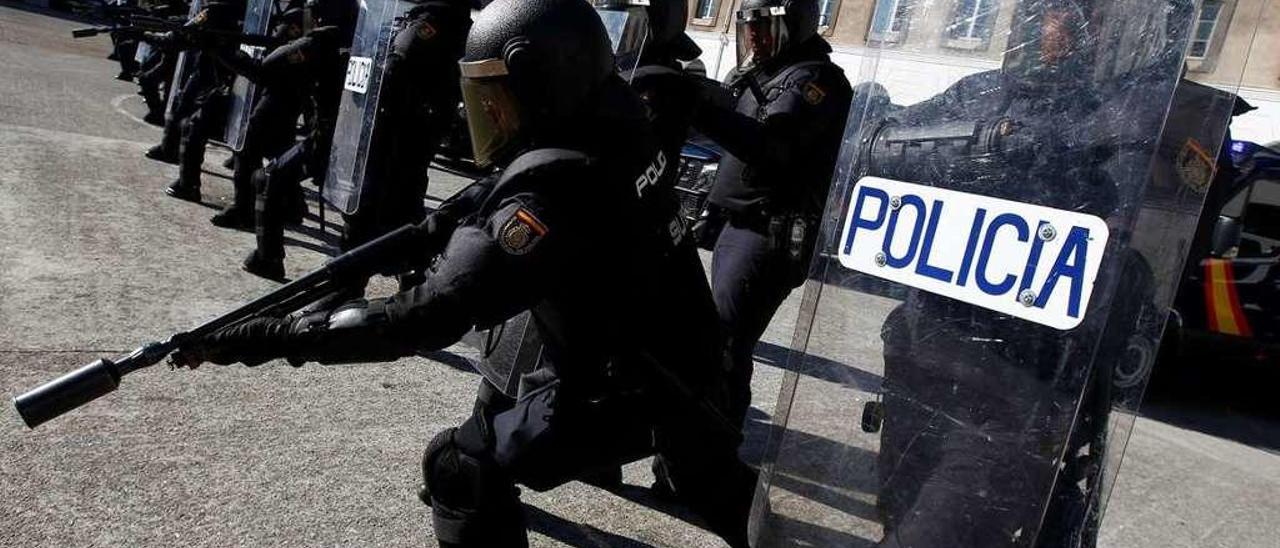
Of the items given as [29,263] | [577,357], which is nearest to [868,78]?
[577,357]

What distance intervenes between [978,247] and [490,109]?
108cm

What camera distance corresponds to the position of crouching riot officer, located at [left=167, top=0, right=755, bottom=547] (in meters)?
1.95

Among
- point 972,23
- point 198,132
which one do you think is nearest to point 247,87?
point 198,132

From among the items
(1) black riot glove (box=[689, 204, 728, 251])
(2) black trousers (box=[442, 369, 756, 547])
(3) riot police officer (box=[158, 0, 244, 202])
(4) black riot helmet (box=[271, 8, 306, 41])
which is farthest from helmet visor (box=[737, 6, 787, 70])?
(3) riot police officer (box=[158, 0, 244, 202])

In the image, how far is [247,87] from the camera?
740 centimetres

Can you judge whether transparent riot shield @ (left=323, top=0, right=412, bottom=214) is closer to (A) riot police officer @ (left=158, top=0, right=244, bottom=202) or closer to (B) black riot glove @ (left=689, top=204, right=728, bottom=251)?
(B) black riot glove @ (left=689, top=204, right=728, bottom=251)

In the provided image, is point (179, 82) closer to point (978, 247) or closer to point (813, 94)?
point (813, 94)

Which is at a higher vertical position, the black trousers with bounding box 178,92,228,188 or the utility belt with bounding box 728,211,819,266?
the utility belt with bounding box 728,211,819,266

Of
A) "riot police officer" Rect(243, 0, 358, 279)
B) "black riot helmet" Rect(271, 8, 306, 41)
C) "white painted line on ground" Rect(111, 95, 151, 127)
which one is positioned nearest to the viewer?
"riot police officer" Rect(243, 0, 358, 279)

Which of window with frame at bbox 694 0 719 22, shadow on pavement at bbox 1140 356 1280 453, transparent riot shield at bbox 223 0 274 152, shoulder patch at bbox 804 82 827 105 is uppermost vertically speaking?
window with frame at bbox 694 0 719 22

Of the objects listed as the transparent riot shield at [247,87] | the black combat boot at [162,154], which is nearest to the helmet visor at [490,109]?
the transparent riot shield at [247,87]

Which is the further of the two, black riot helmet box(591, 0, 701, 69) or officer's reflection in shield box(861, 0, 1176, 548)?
black riot helmet box(591, 0, 701, 69)

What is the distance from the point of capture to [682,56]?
3.86 m

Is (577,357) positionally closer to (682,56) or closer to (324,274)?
(324,274)
